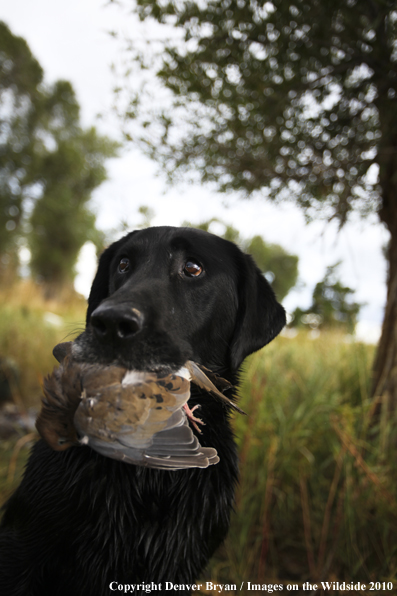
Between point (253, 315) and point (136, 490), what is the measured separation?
40.3 inches

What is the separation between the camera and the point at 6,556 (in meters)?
1.25

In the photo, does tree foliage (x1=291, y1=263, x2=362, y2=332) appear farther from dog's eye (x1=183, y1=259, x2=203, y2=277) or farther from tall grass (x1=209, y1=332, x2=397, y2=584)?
dog's eye (x1=183, y1=259, x2=203, y2=277)

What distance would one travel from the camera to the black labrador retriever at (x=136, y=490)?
1.20 m

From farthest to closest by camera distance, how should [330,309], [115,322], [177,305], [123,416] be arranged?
1. [330,309]
2. [177,305]
3. [115,322]
4. [123,416]

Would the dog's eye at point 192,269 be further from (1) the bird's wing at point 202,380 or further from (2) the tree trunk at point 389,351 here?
(2) the tree trunk at point 389,351

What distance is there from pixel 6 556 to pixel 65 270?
21.5 meters

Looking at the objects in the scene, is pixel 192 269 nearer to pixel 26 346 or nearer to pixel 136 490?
pixel 136 490

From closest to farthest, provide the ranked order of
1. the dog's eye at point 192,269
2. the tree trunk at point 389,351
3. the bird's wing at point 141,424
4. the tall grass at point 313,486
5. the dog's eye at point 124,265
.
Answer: the bird's wing at point 141,424
the dog's eye at point 192,269
the dog's eye at point 124,265
the tall grass at point 313,486
the tree trunk at point 389,351

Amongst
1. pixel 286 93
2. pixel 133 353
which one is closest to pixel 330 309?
pixel 286 93

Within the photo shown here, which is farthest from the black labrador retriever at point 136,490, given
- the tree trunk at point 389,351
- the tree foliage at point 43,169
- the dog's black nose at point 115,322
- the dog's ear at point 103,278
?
the tree foliage at point 43,169

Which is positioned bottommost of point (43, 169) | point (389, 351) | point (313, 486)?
point (313, 486)

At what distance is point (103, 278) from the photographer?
218 centimetres

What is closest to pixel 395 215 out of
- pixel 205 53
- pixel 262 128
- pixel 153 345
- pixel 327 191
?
pixel 327 191

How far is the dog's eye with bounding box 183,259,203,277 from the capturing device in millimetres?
1741
